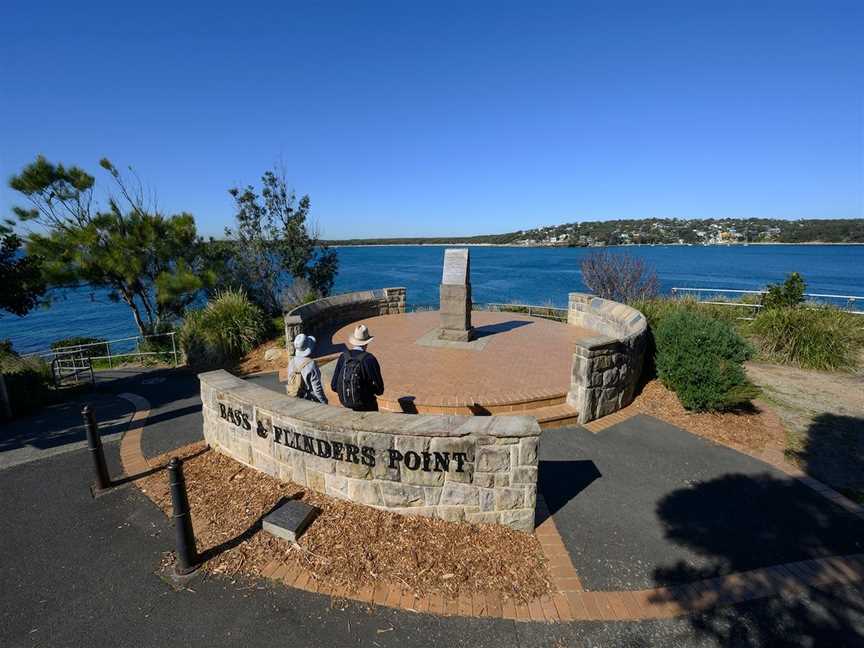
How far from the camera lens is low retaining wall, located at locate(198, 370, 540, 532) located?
3.90m

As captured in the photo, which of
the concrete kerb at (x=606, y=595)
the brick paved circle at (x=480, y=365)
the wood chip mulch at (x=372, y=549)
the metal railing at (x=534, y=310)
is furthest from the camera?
the metal railing at (x=534, y=310)

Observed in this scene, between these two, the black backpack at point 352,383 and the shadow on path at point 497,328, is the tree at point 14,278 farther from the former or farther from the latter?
the shadow on path at point 497,328

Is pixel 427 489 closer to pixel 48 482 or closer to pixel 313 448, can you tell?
pixel 313 448

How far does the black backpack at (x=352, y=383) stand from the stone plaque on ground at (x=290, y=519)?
1.17 metres

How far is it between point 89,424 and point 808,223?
212m

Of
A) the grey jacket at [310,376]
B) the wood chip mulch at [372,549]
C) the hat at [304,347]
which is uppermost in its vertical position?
the hat at [304,347]

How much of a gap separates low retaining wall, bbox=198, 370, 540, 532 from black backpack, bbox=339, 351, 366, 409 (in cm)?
30

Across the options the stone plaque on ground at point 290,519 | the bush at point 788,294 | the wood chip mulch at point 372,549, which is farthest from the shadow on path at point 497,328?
the bush at point 788,294

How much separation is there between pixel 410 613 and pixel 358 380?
231cm

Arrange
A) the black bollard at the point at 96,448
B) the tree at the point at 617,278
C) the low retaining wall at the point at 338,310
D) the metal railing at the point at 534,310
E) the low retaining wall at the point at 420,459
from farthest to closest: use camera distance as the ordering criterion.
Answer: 1. the tree at the point at 617,278
2. the metal railing at the point at 534,310
3. the low retaining wall at the point at 338,310
4. the black bollard at the point at 96,448
5. the low retaining wall at the point at 420,459

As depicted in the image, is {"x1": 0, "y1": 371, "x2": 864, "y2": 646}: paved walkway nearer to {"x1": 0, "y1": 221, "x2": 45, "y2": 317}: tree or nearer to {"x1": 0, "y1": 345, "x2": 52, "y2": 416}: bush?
{"x1": 0, "y1": 345, "x2": 52, "y2": 416}: bush

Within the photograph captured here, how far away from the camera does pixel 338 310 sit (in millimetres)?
13273

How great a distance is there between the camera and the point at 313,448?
439 cm

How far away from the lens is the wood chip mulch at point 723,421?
20.4ft
